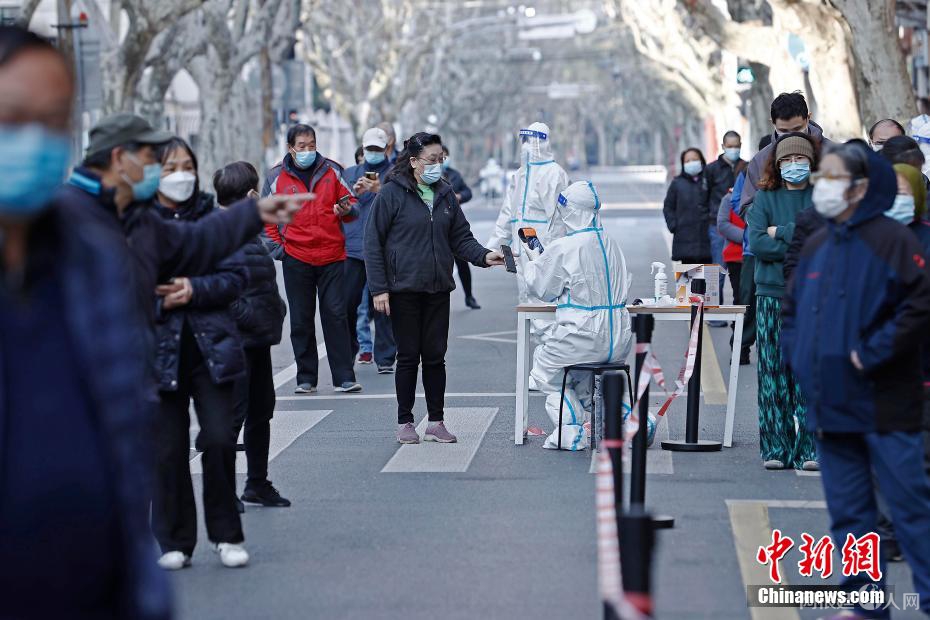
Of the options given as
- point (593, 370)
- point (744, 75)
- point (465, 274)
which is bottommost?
point (465, 274)

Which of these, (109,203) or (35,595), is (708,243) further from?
(35,595)

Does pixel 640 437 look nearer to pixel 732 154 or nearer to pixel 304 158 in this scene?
pixel 304 158

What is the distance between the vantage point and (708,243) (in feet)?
57.3

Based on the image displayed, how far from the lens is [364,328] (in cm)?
1507

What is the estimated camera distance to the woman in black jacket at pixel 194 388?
22.8 ft

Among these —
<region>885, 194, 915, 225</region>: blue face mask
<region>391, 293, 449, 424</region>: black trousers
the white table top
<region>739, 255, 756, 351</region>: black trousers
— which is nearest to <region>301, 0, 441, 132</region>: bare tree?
<region>739, 255, 756, 351</region>: black trousers

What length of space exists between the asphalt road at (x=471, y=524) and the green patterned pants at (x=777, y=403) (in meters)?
0.17

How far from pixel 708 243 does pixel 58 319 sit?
14749 millimetres

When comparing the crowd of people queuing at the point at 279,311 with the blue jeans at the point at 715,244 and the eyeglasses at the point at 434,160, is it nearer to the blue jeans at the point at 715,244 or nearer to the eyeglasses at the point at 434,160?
the eyeglasses at the point at 434,160

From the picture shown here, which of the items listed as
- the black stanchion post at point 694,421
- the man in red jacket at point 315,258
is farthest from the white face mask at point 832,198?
the man in red jacket at point 315,258

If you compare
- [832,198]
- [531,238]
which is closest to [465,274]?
[531,238]

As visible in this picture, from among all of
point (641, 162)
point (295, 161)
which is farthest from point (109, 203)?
point (641, 162)

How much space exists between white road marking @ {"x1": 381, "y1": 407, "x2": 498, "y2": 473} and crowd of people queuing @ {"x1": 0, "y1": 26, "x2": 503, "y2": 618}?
0.18 meters

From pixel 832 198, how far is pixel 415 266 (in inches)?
183
